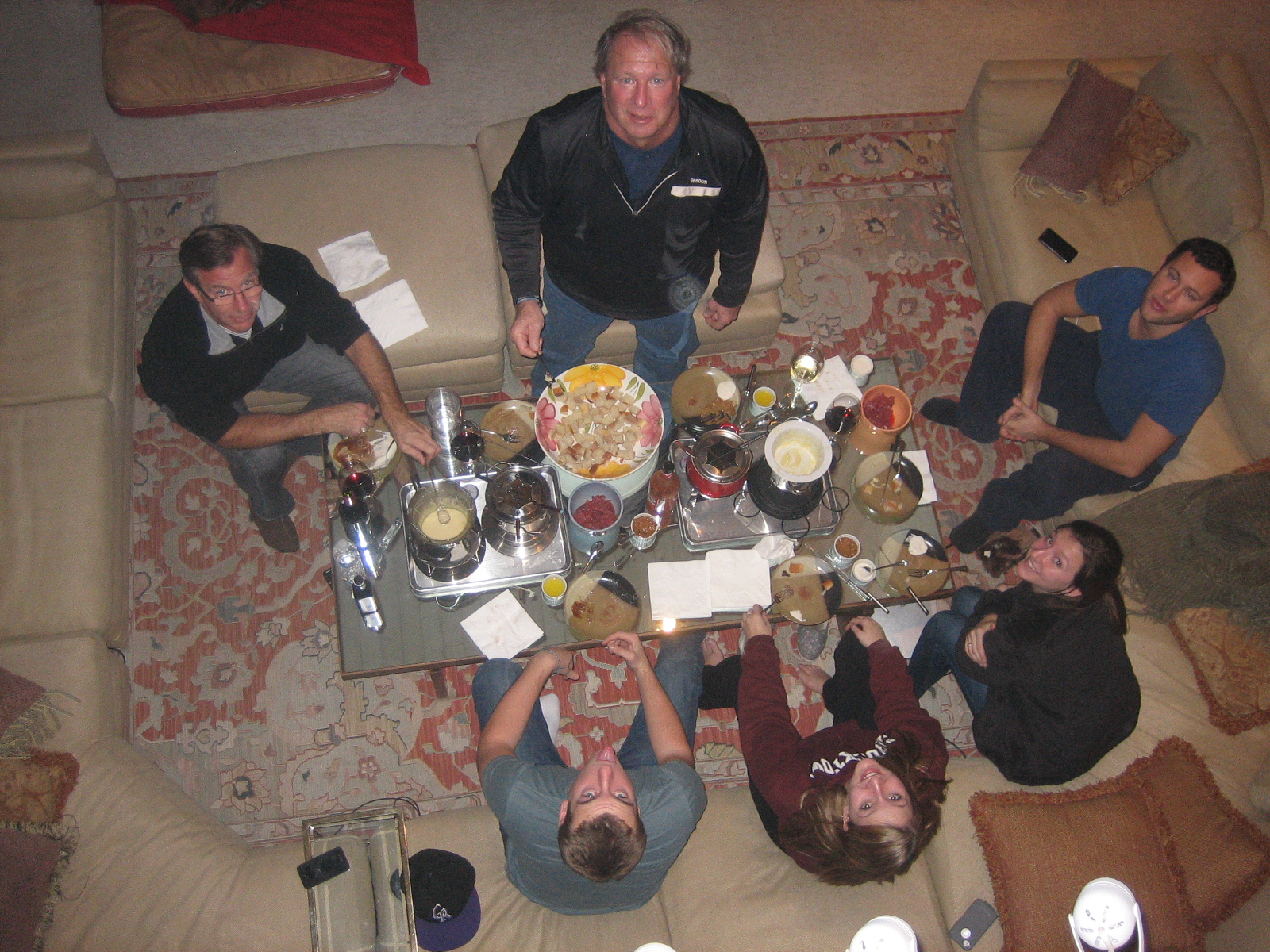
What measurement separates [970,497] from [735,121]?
2.04m

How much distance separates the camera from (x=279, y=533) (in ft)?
10.3

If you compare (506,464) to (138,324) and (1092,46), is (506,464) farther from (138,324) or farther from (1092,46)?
(1092,46)

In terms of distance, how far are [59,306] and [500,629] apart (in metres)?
2.26

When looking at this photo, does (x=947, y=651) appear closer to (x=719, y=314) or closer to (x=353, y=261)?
(x=719, y=314)

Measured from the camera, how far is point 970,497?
3.46 metres

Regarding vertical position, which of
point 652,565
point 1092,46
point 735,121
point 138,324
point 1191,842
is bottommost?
point 1191,842

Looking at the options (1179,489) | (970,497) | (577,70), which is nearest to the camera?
(1179,489)

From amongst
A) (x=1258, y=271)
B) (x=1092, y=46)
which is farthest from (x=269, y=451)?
(x=1092, y=46)

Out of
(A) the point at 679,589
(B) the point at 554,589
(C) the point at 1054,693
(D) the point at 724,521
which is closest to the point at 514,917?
(B) the point at 554,589

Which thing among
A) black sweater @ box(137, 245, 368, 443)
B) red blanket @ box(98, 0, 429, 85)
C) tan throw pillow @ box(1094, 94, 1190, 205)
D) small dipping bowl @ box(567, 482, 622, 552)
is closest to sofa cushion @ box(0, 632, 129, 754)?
black sweater @ box(137, 245, 368, 443)

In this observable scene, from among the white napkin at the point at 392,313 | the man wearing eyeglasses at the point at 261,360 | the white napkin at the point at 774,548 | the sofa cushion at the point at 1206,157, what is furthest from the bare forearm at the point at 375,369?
the sofa cushion at the point at 1206,157

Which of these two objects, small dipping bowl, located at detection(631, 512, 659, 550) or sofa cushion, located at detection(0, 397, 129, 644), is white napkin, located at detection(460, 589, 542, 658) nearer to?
small dipping bowl, located at detection(631, 512, 659, 550)

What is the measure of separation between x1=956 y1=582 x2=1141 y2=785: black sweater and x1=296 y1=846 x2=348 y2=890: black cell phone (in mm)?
2021

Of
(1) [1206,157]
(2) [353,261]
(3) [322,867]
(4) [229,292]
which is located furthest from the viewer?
(1) [1206,157]
